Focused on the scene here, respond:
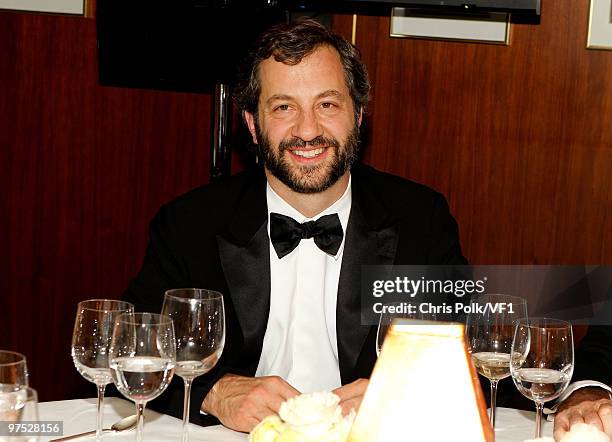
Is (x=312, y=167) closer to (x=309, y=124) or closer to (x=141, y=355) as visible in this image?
(x=309, y=124)

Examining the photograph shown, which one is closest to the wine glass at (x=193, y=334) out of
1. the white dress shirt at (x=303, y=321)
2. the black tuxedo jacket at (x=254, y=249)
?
the black tuxedo jacket at (x=254, y=249)

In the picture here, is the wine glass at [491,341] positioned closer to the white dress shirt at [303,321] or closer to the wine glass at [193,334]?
the wine glass at [193,334]

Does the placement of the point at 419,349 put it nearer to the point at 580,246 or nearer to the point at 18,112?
the point at 580,246

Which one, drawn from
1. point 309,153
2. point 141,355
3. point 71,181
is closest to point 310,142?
point 309,153

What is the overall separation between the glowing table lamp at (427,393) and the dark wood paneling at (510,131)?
9.47 feet

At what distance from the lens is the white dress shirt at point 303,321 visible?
8.53 ft

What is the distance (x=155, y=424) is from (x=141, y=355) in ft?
1.51

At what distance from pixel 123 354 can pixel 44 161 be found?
2.75m

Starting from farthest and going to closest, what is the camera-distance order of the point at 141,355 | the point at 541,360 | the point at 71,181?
the point at 71,181
the point at 541,360
the point at 141,355

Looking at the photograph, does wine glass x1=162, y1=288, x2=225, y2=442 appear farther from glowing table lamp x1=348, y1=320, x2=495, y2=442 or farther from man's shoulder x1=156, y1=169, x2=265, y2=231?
man's shoulder x1=156, y1=169, x2=265, y2=231

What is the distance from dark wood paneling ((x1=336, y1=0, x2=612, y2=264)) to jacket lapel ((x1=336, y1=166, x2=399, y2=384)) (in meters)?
1.06

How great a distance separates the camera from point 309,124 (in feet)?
8.60

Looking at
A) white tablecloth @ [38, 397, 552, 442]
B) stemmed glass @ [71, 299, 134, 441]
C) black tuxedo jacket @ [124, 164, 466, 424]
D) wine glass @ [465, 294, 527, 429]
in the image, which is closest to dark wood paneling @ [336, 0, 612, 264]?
black tuxedo jacket @ [124, 164, 466, 424]

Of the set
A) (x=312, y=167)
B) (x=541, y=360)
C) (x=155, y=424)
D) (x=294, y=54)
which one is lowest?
(x=155, y=424)
